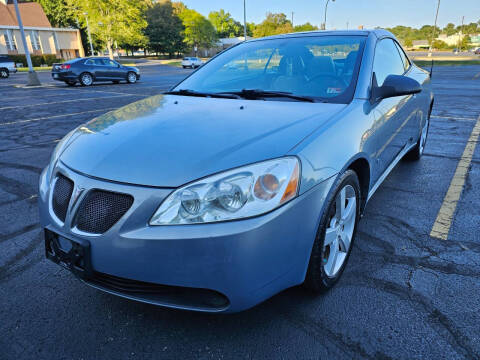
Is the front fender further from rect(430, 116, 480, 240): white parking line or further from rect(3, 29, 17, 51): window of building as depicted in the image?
rect(3, 29, 17, 51): window of building

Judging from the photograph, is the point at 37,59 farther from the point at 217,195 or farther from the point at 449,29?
the point at 449,29

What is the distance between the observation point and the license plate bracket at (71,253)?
1.65 meters

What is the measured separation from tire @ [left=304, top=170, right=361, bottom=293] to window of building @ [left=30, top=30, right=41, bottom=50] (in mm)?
59133

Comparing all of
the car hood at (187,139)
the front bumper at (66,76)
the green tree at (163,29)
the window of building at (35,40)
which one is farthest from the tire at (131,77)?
the green tree at (163,29)

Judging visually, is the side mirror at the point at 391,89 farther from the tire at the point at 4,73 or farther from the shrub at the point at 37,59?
the shrub at the point at 37,59

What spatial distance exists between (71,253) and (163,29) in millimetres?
81001

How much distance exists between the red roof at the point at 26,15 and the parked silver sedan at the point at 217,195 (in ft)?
188

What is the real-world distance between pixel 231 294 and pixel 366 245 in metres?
1.51

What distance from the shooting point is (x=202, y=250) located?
1489mm

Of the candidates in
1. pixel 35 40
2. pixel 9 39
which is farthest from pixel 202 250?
pixel 35 40

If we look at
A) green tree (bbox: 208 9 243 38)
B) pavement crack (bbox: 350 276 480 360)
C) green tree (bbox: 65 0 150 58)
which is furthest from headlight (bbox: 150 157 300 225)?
green tree (bbox: 208 9 243 38)

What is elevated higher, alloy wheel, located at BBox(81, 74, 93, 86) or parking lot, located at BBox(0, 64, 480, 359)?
parking lot, located at BBox(0, 64, 480, 359)

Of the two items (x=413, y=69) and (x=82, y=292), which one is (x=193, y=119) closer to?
(x=82, y=292)

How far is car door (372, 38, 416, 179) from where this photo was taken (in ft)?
8.58
